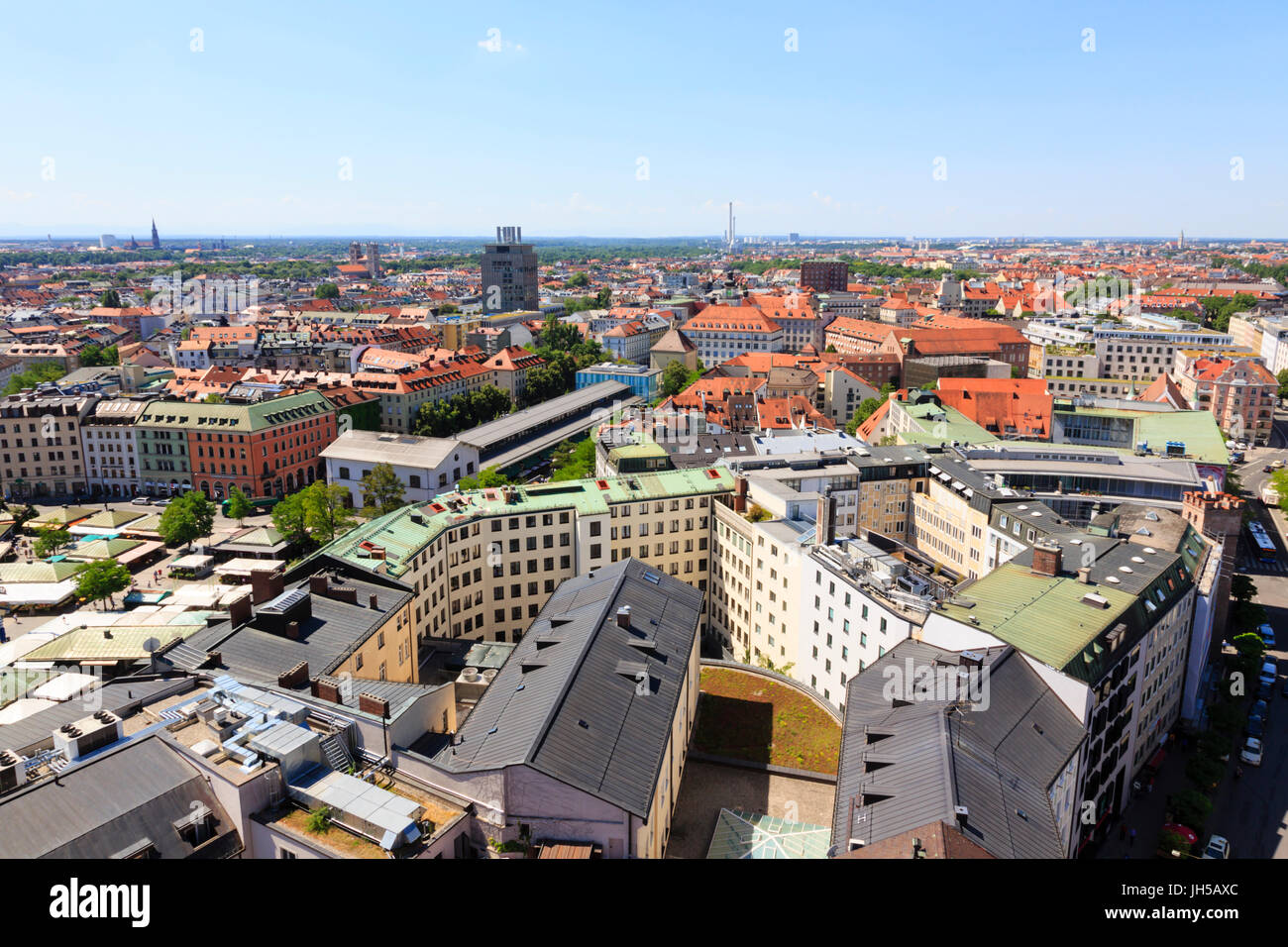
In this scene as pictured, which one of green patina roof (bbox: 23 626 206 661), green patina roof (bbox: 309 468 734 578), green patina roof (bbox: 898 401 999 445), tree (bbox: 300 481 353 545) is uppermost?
green patina roof (bbox: 898 401 999 445)

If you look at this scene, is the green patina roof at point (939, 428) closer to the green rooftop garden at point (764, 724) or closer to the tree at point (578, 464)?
the tree at point (578, 464)

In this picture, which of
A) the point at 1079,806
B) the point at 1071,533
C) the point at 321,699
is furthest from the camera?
the point at 1071,533

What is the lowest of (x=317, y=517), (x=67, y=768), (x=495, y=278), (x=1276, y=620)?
(x=1276, y=620)

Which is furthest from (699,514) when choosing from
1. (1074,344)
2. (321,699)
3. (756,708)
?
(1074,344)

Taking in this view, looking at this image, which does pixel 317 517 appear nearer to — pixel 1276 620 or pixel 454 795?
pixel 454 795

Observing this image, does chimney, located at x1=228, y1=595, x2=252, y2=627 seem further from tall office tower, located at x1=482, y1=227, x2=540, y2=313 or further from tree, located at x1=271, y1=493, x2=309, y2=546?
tall office tower, located at x1=482, y1=227, x2=540, y2=313

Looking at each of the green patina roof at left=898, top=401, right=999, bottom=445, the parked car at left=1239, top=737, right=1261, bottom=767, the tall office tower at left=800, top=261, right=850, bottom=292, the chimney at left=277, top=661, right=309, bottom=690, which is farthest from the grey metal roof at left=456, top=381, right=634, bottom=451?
the tall office tower at left=800, top=261, right=850, bottom=292
